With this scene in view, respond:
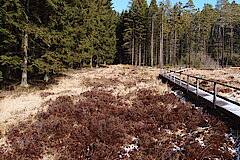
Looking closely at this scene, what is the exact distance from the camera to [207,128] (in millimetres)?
5914

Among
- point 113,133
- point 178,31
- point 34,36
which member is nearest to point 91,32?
point 34,36

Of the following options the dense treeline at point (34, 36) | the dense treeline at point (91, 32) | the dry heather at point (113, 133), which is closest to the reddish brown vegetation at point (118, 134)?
the dry heather at point (113, 133)

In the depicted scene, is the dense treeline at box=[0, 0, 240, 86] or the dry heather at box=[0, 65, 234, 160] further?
the dense treeline at box=[0, 0, 240, 86]

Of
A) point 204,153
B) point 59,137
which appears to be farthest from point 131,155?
point 59,137

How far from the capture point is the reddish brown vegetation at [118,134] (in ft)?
16.1

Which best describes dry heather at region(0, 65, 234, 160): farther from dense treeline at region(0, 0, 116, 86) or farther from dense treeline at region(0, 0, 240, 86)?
dense treeline at region(0, 0, 240, 86)

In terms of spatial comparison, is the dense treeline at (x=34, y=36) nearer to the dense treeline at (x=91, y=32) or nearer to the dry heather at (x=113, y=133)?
the dense treeline at (x=91, y=32)

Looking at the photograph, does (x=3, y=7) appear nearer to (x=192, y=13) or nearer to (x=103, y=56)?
(x=103, y=56)

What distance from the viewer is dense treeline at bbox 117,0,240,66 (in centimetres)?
4141

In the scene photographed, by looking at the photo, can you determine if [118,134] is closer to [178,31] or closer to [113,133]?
[113,133]

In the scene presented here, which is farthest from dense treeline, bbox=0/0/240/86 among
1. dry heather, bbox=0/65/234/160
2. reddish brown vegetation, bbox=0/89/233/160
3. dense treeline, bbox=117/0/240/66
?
reddish brown vegetation, bbox=0/89/233/160

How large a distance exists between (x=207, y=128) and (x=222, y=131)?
53cm

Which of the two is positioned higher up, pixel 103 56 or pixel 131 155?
pixel 103 56

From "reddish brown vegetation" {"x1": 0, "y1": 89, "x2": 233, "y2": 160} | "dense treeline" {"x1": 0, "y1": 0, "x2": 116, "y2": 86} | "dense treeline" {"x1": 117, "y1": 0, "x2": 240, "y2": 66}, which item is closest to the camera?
"reddish brown vegetation" {"x1": 0, "y1": 89, "x2": 233, "y2": 160}
